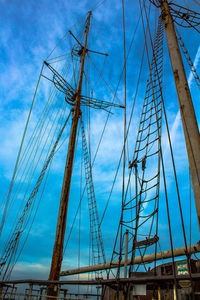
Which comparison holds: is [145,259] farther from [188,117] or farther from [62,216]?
[188,117]

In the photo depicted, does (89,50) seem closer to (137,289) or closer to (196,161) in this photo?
(196,161)

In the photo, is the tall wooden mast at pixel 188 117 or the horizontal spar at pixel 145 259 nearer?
the tall wooden mast at pixel 188 117

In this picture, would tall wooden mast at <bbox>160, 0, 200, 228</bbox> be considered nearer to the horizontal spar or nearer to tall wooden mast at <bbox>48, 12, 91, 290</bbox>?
the horizontal spar

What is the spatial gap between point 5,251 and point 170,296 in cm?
846

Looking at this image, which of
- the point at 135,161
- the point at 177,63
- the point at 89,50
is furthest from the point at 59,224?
the point at 89,50

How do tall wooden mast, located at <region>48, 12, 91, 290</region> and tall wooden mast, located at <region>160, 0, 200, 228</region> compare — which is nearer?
tall wooden mast, located at <region>160, 0, 200, 228</region>

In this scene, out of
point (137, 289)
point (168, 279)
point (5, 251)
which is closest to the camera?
point (168, 279)

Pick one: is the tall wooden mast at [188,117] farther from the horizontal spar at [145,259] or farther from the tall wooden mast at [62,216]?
the tall wooden mast at [62,216]

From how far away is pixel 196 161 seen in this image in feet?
14.3

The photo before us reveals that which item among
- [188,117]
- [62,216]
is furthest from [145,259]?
[188,117]

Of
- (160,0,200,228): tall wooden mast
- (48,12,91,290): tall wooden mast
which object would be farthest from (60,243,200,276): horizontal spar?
(160,0,200,228): tall wooden mast

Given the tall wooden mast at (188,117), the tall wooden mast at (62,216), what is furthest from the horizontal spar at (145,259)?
the tall wooden mast at (188,117)

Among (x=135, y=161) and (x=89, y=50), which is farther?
(x=89, y=50)

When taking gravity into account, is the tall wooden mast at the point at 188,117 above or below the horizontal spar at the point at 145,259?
above
